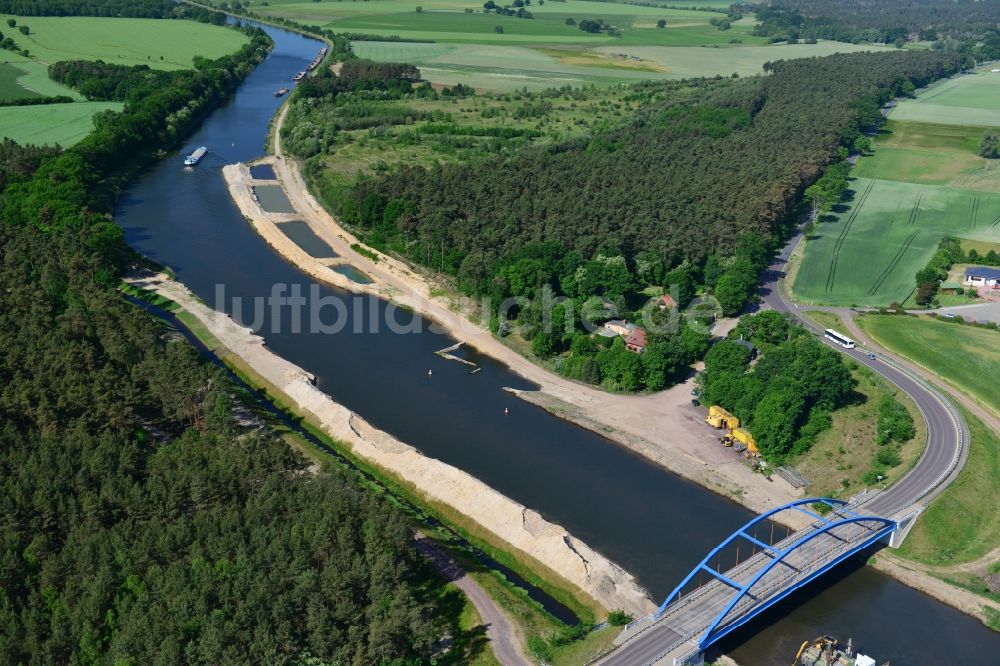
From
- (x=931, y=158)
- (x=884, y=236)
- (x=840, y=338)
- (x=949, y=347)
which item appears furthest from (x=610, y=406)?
(x=931, y=158)

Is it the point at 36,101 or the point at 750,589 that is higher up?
the point at 36,101

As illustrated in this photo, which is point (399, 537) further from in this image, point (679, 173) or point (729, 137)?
point (729, 137)

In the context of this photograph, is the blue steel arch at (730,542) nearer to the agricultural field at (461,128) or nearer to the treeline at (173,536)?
the treeline at (173,536)

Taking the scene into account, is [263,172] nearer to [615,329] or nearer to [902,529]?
[615,329]

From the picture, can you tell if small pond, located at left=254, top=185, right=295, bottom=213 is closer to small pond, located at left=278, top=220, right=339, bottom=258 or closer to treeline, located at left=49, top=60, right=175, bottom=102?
small pond, located at left=278, top=220, right=339, bottom=258

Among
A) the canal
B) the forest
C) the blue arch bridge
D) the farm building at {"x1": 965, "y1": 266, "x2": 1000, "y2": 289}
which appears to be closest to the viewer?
the blue arch bridge

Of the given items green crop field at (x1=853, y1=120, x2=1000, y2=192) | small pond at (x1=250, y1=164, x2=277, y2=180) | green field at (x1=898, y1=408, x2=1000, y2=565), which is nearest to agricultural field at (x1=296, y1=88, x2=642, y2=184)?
small pond at (x1=250, y1=164, x2=277, y2=180)
